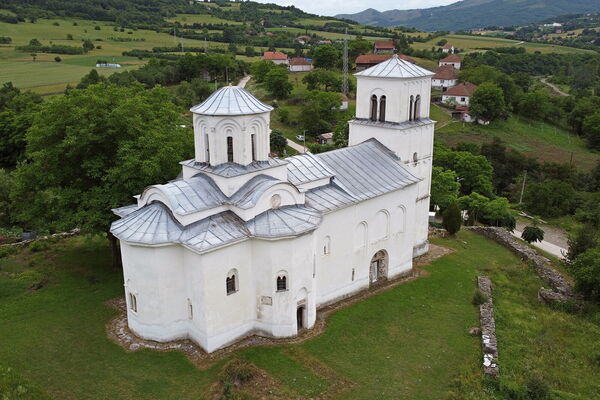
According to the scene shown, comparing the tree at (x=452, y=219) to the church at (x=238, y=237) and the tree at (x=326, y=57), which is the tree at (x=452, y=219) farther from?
the tree at (x=326, y=57)

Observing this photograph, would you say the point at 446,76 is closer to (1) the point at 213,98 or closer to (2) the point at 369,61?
(2) the point at 369,61

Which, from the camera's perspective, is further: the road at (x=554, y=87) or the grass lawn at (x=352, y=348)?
the road at (x=554, y=87)

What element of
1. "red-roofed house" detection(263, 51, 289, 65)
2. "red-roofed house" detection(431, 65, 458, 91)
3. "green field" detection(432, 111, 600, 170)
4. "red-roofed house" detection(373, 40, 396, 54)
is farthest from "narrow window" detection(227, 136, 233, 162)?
"red-roofed house" detection(373, 40, 396, 54)

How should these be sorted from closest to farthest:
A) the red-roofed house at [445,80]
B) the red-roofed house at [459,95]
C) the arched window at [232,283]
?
the arched window at [232,283] < the red-roofed house at [459,95] < the red-roofed house at [445,80]

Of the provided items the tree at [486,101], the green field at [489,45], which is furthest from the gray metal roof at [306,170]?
the green field at [489,45]

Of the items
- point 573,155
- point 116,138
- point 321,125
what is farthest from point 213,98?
point 573,155

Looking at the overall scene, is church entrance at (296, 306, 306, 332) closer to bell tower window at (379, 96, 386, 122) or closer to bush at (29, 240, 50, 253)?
bell tower window at (379, 96, 386, 122)
